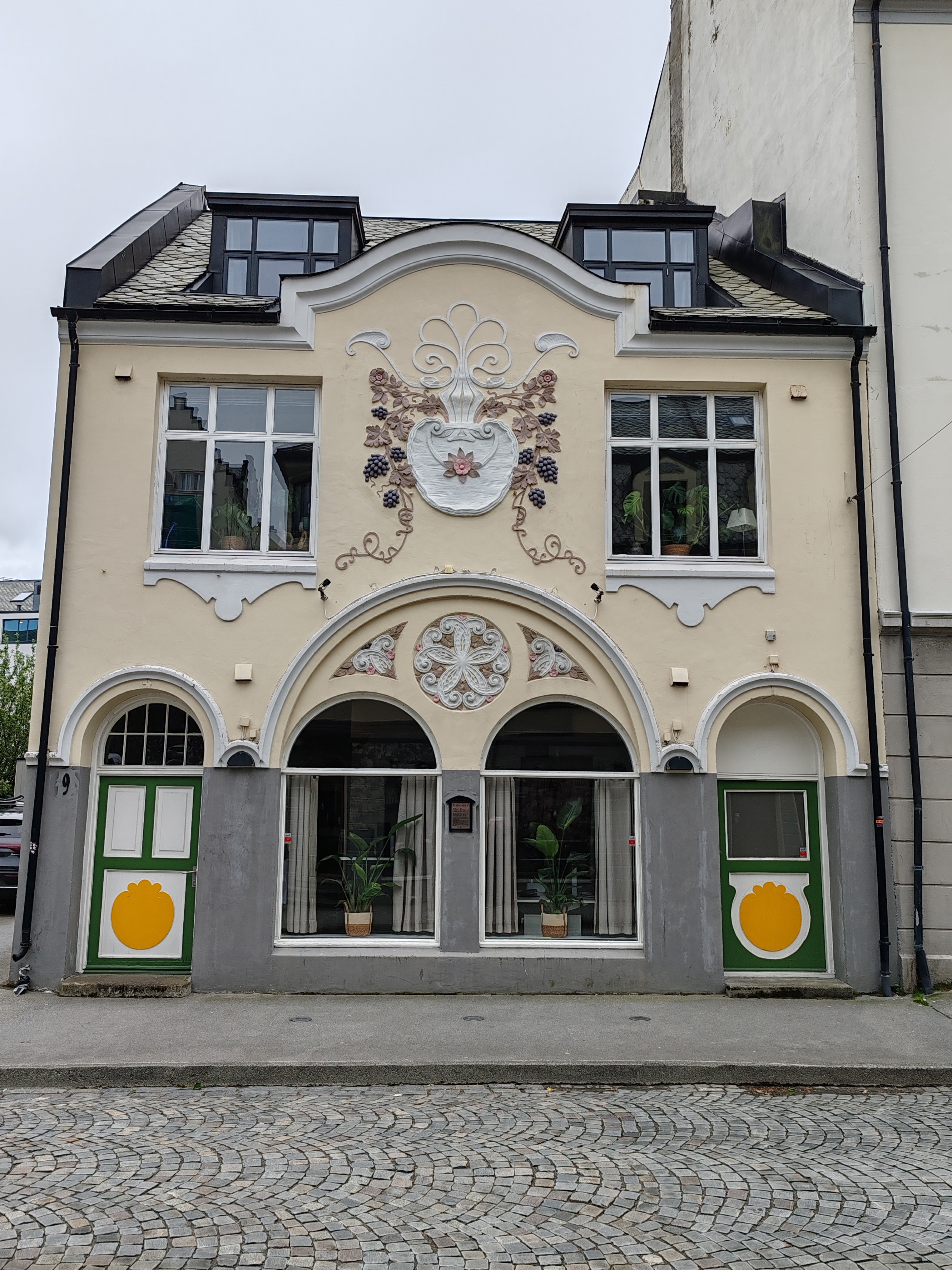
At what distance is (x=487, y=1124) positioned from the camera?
717 centimetres

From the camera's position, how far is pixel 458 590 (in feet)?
38.0

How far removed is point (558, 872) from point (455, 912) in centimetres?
120

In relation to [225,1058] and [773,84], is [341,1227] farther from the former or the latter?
[773,84]

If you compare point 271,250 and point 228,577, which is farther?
point 271,250

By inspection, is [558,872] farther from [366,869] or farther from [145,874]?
[145,874]

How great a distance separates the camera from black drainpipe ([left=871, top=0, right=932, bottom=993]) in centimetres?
1114

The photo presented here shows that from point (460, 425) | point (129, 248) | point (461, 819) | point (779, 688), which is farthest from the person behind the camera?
point (129, 248)

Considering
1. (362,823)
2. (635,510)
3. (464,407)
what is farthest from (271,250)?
A: (362,823)

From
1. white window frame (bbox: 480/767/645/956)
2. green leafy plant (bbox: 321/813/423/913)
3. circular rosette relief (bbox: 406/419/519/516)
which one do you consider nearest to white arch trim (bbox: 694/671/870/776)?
white window frame (bbox: 480/767/645/956)

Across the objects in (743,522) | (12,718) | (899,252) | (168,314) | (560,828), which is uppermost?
(899,252)

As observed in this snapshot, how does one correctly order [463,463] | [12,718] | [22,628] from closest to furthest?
1. [463,463]
2. [12,718]
3. [22,628]

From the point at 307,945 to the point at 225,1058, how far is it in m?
2.67

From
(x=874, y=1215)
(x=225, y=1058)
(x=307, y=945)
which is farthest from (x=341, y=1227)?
(x=307, y=945)

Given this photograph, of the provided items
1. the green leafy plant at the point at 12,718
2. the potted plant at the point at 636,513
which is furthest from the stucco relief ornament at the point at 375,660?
the green leafy plant at the point at 12,718
